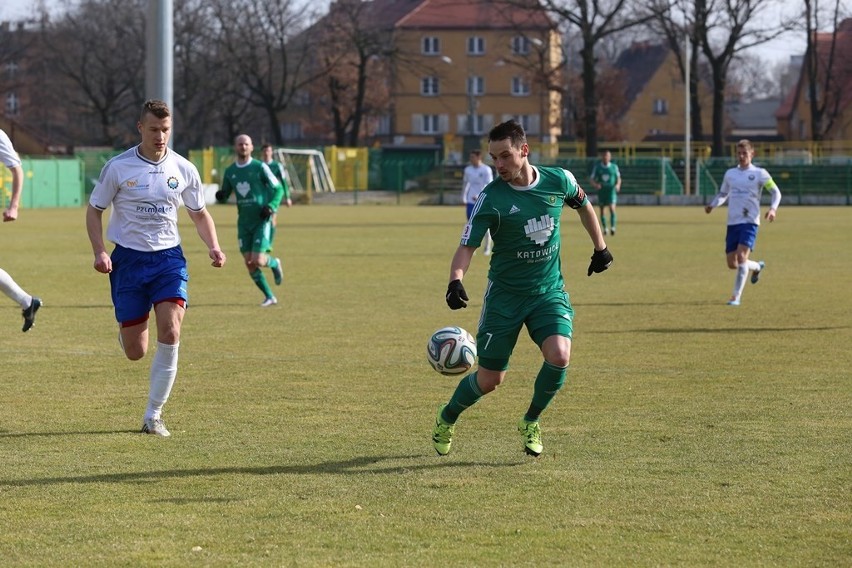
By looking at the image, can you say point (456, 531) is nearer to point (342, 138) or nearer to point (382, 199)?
point (382, 199)

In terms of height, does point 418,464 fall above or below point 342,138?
below

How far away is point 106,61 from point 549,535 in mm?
72658

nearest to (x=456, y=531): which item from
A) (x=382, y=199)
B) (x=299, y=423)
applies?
(x=299, y=423)

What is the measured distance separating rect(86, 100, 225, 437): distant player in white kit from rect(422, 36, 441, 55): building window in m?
88.0

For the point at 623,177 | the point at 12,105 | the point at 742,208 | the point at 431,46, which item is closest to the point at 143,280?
the point at 742,208

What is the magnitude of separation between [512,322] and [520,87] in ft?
296

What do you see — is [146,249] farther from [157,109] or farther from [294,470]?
[294,470]

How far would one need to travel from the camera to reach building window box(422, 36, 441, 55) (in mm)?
94812

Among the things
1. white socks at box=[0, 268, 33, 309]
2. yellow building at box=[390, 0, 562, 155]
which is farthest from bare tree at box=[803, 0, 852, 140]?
white socks at box=[0, 268, 33, 309]

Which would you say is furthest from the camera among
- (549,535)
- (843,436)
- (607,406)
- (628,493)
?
(607,406)

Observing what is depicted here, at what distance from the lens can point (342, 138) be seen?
79.0 meters

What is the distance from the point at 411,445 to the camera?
304 inches

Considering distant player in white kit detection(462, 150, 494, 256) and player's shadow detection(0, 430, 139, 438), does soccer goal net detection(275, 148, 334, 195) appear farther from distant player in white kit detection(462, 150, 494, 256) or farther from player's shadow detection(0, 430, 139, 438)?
player's shadow detection(0, 430, 139, 438)

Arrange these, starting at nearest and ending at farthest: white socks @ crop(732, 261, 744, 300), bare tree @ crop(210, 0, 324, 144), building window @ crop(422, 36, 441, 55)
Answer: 1. white socks @ crop(732, 261, 744, 300)
2. bare tree @ crop(210, 0, 324, 144)
3. building window @ crop(422, 36, 441, 55)
